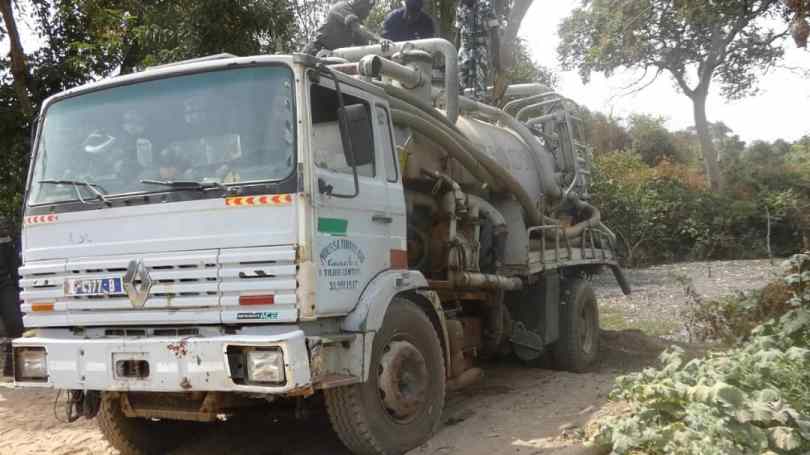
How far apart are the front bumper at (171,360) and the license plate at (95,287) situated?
261 mm

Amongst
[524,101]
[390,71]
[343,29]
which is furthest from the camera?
[524,101]

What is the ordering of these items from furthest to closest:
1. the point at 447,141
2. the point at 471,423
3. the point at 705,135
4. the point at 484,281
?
the point at 705,135, the point at 484,281, the point at 447,141, the point at 471,423

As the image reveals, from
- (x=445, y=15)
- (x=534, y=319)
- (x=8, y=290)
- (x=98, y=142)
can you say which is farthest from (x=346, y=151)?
(x=445, y=15)

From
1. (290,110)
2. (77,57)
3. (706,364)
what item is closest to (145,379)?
(290,110)

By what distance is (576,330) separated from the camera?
796 cm

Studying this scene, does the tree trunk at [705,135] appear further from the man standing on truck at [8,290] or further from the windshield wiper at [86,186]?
the windshield wiper at [86,186]

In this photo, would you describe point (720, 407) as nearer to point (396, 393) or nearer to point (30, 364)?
point (396, 393)

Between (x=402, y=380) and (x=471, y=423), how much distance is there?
3.23 ft

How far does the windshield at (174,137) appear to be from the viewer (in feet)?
13.5

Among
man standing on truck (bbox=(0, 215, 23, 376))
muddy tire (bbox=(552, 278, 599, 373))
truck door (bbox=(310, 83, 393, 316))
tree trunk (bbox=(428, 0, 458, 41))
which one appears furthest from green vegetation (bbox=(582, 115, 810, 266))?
truck door (bbox=(310, 83, 393, 316))

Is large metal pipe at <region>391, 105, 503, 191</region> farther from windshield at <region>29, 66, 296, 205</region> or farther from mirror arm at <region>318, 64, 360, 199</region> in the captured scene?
windshield at <region>29, 66, 296, 205</region>

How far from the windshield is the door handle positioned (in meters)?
0.87

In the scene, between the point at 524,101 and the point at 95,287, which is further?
the point at 524,101

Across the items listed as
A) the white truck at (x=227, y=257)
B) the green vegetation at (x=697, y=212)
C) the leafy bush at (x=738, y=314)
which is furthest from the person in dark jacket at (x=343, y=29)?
the green vegetation at (x=697, y=212)
